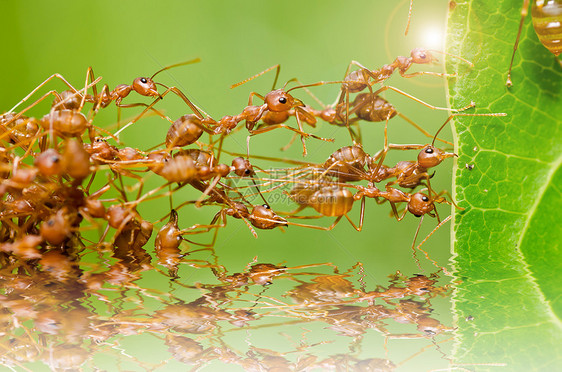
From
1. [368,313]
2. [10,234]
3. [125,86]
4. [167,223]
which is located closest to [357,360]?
[368,313]

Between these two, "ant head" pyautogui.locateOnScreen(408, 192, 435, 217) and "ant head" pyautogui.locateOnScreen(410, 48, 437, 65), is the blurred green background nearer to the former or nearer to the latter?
"ant head" pyautogui.locateOnScreen(410, 48, 437, 65)

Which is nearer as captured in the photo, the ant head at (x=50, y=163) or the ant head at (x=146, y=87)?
A: the ant head at (x=50, y=163)

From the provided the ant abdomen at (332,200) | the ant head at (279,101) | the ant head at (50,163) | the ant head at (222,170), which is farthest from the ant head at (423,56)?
the ant head at (50,163)

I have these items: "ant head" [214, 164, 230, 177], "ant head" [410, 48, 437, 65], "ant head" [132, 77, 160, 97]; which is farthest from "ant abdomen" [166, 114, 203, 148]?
"ant head" [410, 48, 437, 65]

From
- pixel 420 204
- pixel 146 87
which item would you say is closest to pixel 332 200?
pixel 420 204

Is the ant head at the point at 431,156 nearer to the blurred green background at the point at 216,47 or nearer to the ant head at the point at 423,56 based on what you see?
the ant head at the point at 423,56

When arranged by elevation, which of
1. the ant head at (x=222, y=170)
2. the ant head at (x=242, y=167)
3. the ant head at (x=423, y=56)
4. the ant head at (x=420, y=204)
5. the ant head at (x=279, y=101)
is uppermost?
the ant head at (x=423, y=56)

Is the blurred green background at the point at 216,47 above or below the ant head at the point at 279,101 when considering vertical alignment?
above

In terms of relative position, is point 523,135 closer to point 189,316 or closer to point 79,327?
point 189,316

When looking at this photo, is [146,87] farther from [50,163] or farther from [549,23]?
[549,23]
